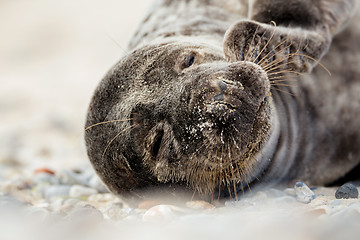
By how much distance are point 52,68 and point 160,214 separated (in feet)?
25.2

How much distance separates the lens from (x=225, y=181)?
286 cm

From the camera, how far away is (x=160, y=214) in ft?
7.88

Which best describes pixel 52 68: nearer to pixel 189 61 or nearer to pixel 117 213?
pixel 189 61

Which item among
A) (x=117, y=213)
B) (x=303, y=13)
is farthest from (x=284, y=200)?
(x=303, y=13)

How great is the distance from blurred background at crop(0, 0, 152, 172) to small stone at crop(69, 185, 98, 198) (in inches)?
45.1

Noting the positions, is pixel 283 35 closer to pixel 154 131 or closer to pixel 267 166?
pixel 267 166

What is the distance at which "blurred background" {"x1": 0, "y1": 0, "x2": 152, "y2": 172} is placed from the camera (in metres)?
5.87

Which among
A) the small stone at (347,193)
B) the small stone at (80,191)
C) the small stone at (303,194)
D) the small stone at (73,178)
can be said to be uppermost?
the small stone at (73,178)

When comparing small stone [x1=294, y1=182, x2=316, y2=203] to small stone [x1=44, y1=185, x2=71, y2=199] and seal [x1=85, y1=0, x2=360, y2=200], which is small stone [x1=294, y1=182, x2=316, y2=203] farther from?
small stone [x1=44, y1=185, x2=71, y2=199]

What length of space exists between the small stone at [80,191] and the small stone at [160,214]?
1.21 meters

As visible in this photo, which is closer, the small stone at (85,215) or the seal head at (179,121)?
the small stone at (85,215)

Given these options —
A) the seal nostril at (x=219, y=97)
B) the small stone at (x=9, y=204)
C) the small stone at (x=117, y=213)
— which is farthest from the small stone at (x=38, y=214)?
the seal nostril at (x=219, y=97)

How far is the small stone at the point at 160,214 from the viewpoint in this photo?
7.73ft

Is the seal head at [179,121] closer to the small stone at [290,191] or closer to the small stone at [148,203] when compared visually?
the small stone at [148,203]
